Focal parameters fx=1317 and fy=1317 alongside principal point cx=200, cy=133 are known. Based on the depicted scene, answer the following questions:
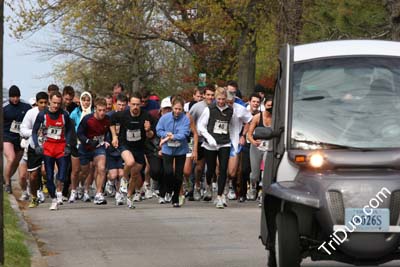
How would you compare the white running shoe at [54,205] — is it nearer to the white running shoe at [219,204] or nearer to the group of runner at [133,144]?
the group of runner at [133,144]

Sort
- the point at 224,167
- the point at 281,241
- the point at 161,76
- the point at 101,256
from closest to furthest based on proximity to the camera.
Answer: the point at 281,241
the point at 101,256
the point at 224,167
the point at 161,76

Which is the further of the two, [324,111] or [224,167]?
[224,167]

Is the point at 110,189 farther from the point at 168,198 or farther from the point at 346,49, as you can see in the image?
the point at 346,49

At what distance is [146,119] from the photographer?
821 inches

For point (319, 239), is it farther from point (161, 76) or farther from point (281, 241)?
point (161, 76)

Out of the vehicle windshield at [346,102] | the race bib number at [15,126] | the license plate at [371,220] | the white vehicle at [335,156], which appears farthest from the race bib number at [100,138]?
the license plate at [371,220]

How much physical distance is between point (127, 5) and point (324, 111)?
31.1 m

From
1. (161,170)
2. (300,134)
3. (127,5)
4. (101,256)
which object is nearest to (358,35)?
(127,5)

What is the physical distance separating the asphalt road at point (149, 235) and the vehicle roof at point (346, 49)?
2.48 m

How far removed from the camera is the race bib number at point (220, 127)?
20.8 metres

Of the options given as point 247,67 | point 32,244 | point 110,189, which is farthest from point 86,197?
point 247,67

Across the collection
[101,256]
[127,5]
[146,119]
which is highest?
[127,5]

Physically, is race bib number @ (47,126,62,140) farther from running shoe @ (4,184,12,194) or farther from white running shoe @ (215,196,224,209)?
running shoe @ (4,184,12,194)

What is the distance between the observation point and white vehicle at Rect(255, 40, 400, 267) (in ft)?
31.7
